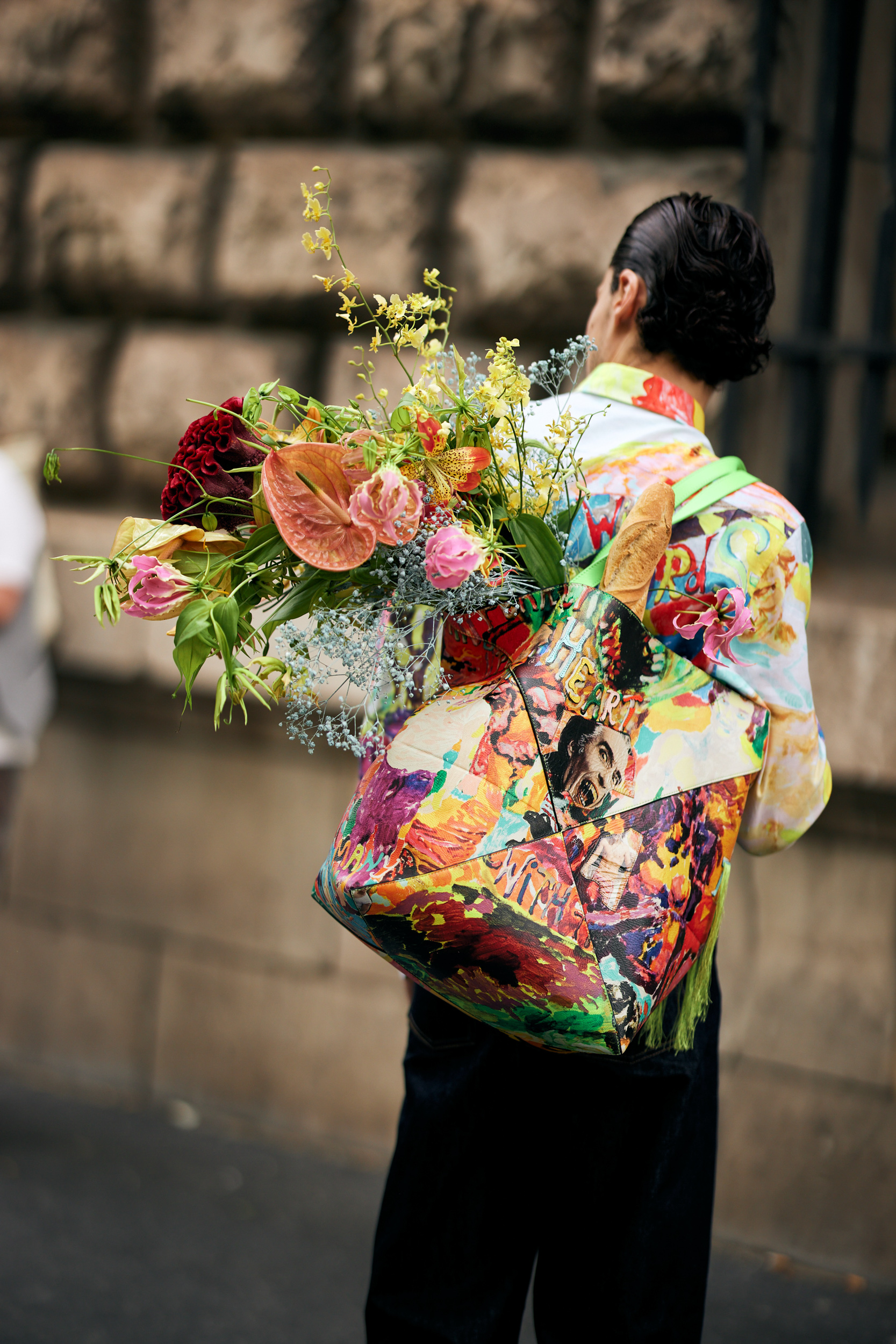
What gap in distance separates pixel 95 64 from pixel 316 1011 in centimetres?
257

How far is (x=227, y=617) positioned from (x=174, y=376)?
222 cm

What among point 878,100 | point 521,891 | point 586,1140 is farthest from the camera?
point 878,100

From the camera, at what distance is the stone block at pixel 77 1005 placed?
11.7 ft

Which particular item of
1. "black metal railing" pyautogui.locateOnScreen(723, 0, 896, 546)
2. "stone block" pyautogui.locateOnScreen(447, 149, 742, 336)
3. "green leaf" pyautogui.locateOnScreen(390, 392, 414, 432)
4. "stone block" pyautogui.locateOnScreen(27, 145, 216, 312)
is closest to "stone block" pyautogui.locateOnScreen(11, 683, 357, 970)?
"stone block" pyautogui.locateOnScreen(27, 145, 216, 312)

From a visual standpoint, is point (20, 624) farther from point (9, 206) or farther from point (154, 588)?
point (154, 588)

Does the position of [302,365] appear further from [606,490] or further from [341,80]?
[606,490]

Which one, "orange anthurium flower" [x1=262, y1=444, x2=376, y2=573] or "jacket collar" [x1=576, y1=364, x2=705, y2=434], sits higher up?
"jacket collar" [x1=576, y1=364, x2=705, y2=434]

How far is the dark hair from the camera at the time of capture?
1575 mm

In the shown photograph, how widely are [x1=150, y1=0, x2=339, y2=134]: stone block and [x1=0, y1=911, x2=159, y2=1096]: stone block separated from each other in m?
2.22

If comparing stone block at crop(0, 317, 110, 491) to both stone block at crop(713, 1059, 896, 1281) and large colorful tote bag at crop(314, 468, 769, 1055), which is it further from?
large colorful tote bag at crop(314, 468, 769, 1055)

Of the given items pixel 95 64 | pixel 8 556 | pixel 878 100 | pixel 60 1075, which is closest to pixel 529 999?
pixel 8 556

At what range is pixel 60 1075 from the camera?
3.66 m

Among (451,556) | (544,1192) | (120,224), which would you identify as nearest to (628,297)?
(451,556)

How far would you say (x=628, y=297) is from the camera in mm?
1614
